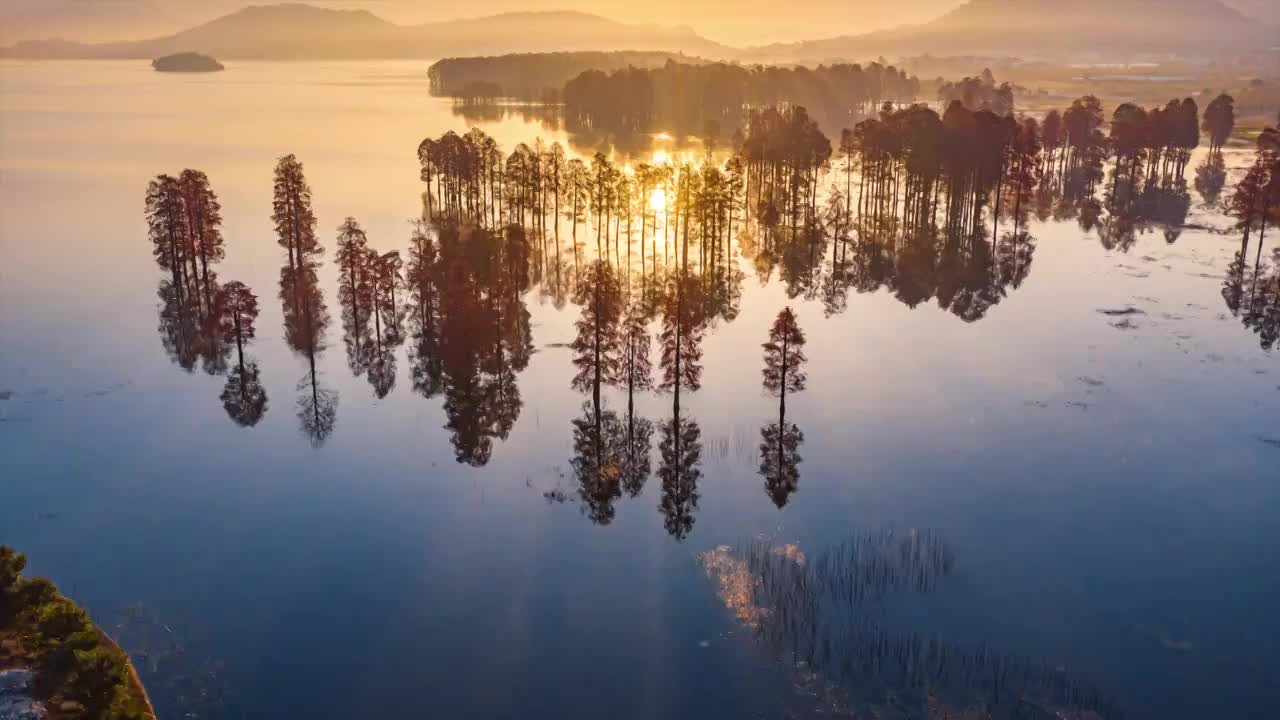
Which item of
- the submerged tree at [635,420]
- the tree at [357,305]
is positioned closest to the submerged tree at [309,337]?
the tree at [357,305]

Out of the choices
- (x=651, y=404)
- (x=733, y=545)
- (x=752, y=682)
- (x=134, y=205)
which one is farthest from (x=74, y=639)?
(x=134, y=205)

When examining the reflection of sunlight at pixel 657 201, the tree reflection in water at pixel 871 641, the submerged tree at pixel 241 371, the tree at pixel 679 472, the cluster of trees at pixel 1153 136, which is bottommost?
the tree reflection in water at pixel 871 641

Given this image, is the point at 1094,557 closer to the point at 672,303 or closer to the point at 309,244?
the point at 672,303

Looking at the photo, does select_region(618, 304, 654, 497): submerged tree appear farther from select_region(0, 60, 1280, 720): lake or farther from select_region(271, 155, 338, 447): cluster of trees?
select_region(271, 155, 338, 447): cluster of trees

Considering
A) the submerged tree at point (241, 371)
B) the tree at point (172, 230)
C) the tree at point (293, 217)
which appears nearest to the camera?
the submerged tree at point (241, 371)

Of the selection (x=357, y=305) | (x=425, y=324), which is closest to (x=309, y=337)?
(x=357, y=305)

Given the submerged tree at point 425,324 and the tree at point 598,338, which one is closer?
the tree at point 598,338

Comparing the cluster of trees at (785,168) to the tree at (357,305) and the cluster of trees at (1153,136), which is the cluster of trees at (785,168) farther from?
the tree at (357,305)

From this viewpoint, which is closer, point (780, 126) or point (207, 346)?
point (207, 346)
